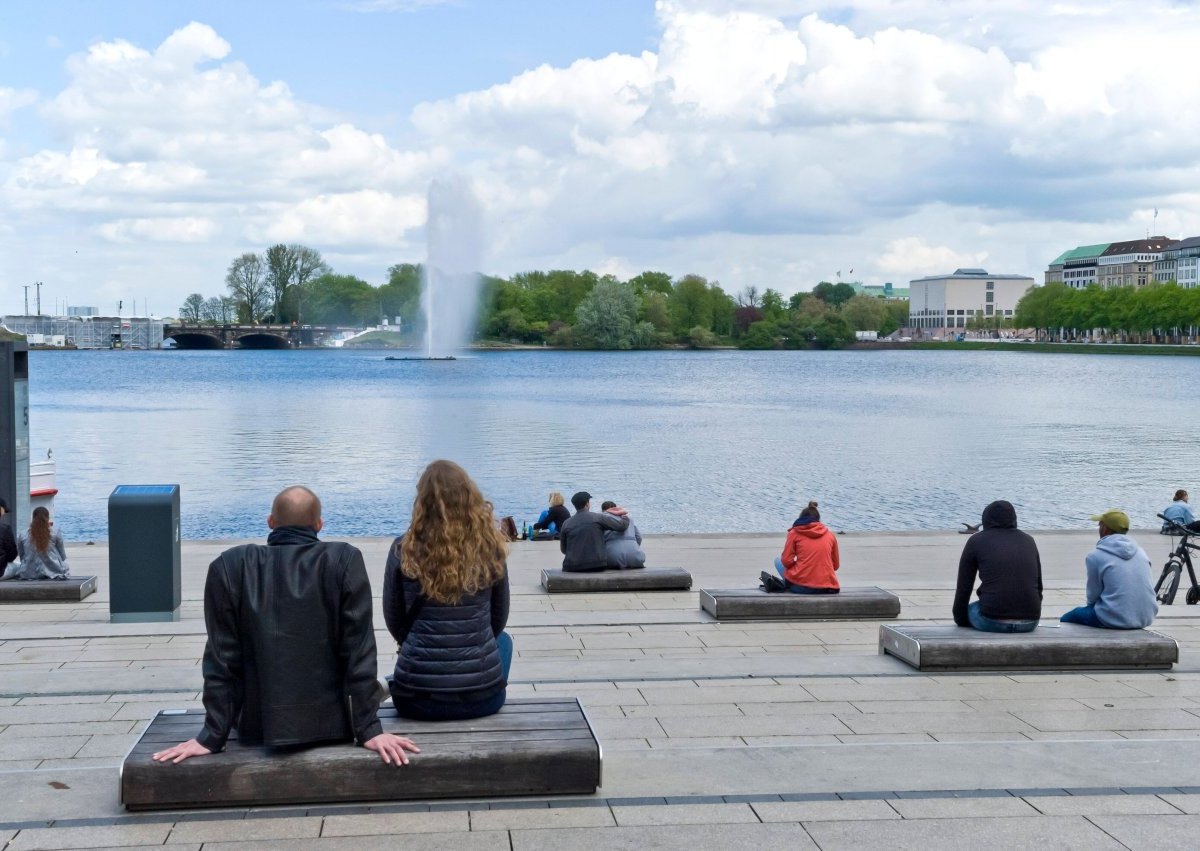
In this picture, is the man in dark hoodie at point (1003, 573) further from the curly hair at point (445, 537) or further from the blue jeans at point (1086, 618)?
the curly hair at point (445, 537)

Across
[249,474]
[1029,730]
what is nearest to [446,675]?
[1029,730]

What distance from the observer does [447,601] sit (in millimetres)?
6363

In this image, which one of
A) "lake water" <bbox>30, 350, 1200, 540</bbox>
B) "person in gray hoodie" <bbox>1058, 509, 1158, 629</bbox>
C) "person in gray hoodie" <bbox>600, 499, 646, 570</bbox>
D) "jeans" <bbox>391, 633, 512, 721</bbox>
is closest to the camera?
"jeans" <bbox>391, 633, 512, 721</bbox>

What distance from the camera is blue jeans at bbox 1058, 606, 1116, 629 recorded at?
400 inches

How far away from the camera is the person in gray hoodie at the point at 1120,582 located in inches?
395

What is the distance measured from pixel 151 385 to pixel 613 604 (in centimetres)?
10099

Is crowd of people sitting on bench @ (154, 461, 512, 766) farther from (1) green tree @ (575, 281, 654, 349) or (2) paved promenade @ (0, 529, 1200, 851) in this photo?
(1) green tree @ (575, 281, 654, 349)

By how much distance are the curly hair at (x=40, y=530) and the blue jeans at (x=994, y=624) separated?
8.74 m

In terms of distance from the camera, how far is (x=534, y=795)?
6469 millimetres

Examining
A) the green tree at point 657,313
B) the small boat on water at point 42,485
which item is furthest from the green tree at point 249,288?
the small boat on water at point 42,485

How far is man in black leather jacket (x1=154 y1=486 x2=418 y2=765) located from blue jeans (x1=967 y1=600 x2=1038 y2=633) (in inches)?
212

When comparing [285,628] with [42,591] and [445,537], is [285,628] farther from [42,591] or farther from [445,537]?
[42,591]

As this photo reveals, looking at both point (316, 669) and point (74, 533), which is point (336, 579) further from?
point (74, 533)

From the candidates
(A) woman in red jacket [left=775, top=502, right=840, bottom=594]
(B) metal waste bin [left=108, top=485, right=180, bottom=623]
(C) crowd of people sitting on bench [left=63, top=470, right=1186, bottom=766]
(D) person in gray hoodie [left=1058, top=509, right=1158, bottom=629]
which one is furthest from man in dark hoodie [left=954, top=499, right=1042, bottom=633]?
(B) metal waste bin [left=108, top=485, right=180, bottom=623]
